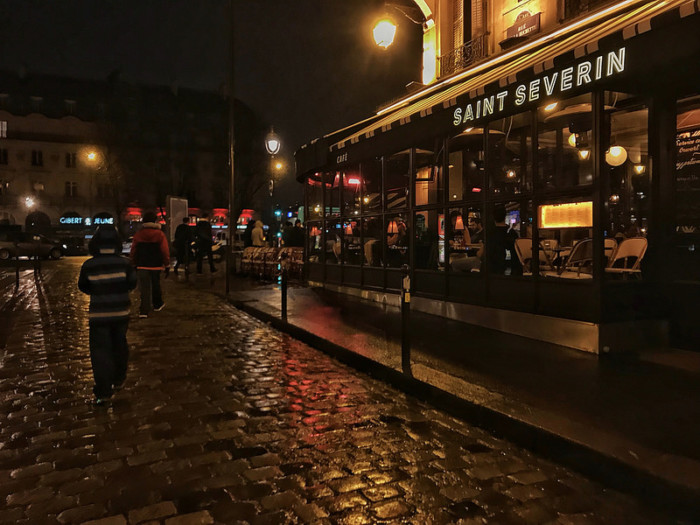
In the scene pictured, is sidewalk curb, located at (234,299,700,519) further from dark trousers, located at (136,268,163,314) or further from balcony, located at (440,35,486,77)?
balcony, located at (440,35,486,77)

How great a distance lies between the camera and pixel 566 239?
7.53 metres

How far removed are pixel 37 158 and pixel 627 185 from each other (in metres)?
53.9

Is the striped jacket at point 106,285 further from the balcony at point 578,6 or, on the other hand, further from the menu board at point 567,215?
the balcony at point 578,6

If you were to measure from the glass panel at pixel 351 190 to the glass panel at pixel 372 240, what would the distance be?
56cm

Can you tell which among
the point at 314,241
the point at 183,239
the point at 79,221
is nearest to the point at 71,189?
the point at 79,221

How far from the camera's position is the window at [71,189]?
50438 mm

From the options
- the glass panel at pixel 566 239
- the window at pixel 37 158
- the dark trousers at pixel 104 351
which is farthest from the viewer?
the window at pixel 37 158

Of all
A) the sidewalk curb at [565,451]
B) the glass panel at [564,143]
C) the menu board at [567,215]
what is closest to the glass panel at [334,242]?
the glass panel at [564,143]

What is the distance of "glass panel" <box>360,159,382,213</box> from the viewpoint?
11.5 metres

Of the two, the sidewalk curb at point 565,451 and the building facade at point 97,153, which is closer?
the sidewalk curb at point 565,451

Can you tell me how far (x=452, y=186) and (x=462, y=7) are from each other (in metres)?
5.12

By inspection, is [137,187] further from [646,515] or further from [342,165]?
[646,515]

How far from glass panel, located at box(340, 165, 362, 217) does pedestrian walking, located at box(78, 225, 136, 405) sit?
24.9 feet

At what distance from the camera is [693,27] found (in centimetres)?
505
